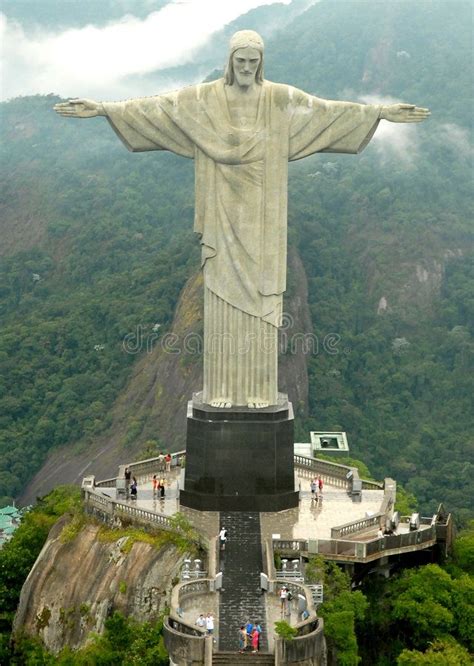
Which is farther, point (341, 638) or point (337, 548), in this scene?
point (337, 548)

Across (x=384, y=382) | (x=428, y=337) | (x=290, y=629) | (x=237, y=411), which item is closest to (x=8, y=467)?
(x=384, y=382)

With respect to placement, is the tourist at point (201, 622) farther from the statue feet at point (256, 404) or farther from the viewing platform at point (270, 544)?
the statue feet at point (256, 404)

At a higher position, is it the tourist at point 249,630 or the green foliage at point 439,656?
the tourist at point 249,630

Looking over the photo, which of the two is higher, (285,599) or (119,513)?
(119,513)

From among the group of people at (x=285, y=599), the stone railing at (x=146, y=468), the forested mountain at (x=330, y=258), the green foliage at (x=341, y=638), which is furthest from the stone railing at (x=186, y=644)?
the forested mountain at (x=330, y=258)

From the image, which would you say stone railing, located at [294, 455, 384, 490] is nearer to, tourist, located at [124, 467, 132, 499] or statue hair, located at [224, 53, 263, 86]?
tourist, located at [124, 467, 132, 499]

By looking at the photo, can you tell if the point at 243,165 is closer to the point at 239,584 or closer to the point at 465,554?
the point at 239,584

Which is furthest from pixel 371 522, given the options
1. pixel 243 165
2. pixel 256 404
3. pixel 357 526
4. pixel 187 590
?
pixel 243 165
